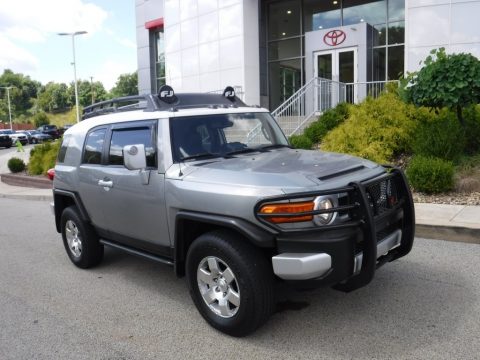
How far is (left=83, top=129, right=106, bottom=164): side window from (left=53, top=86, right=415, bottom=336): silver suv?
0.07 ft

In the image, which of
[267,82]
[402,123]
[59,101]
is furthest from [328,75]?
[59,101]

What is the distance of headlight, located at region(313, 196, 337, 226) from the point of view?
3.44 metres

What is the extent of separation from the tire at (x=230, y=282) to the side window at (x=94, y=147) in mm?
1983

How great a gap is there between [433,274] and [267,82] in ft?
66.3

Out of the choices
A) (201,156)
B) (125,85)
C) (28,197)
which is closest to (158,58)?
(28,197)

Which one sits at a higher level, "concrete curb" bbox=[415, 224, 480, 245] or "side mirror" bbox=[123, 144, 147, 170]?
"side mirror" bbox=[123, 144, 147, 170]

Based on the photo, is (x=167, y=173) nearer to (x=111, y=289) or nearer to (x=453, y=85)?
(x=111, y=289)

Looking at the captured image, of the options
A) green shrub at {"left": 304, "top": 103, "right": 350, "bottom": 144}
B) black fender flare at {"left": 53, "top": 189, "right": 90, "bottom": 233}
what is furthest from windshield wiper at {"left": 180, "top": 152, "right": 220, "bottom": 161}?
green shrub at {"left": 304, "top": 103, "right": 350, "bottom": 144}

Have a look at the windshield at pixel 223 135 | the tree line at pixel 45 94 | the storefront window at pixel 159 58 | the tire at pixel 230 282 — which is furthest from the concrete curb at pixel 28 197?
the tree line at pixel 45 94

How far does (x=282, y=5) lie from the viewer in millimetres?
23500

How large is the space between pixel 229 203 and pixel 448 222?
4073 millimetres

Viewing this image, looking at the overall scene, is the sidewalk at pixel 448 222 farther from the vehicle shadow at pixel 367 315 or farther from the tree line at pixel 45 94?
the tree line at pixel 45 94

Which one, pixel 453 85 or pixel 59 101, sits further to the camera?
pixel 59 101

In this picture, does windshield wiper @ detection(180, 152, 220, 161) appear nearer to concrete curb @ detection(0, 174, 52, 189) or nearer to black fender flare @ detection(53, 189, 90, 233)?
black fender flare @ detection(53, 189, 90, 233)
